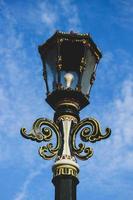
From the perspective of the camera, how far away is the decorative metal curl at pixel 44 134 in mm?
10384

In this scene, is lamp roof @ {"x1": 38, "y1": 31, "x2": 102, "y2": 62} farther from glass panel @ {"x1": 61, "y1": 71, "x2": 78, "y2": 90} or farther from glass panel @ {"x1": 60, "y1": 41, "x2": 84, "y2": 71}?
glass panel @ {"x1": 61, "y1": 71, "x2": 78, "y2": 90}

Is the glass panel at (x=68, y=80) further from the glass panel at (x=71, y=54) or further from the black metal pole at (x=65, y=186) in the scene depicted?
the black metal pole at (x=65, y=186)

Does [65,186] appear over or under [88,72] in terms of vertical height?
under

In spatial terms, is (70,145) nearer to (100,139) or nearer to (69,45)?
(100,139)

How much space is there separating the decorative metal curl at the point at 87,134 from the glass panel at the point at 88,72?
21.5 inches

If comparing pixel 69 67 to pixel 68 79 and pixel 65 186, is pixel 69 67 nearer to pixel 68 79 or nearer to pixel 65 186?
pixel 68 79

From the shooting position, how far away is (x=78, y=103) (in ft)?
35.4

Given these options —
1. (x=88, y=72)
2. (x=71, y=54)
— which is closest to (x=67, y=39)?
(x=71, y=54)

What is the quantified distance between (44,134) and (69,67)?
3.64ft

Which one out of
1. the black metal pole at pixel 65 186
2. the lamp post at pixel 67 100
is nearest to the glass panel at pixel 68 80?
the lamp post at pixel 67 100

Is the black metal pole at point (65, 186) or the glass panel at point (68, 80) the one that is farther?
the glass panel at point (68, 80)

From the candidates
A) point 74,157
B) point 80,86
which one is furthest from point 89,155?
point 80,86

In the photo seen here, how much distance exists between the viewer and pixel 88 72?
35.9ft

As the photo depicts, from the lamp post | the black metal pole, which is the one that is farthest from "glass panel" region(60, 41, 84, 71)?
the black metal pole
